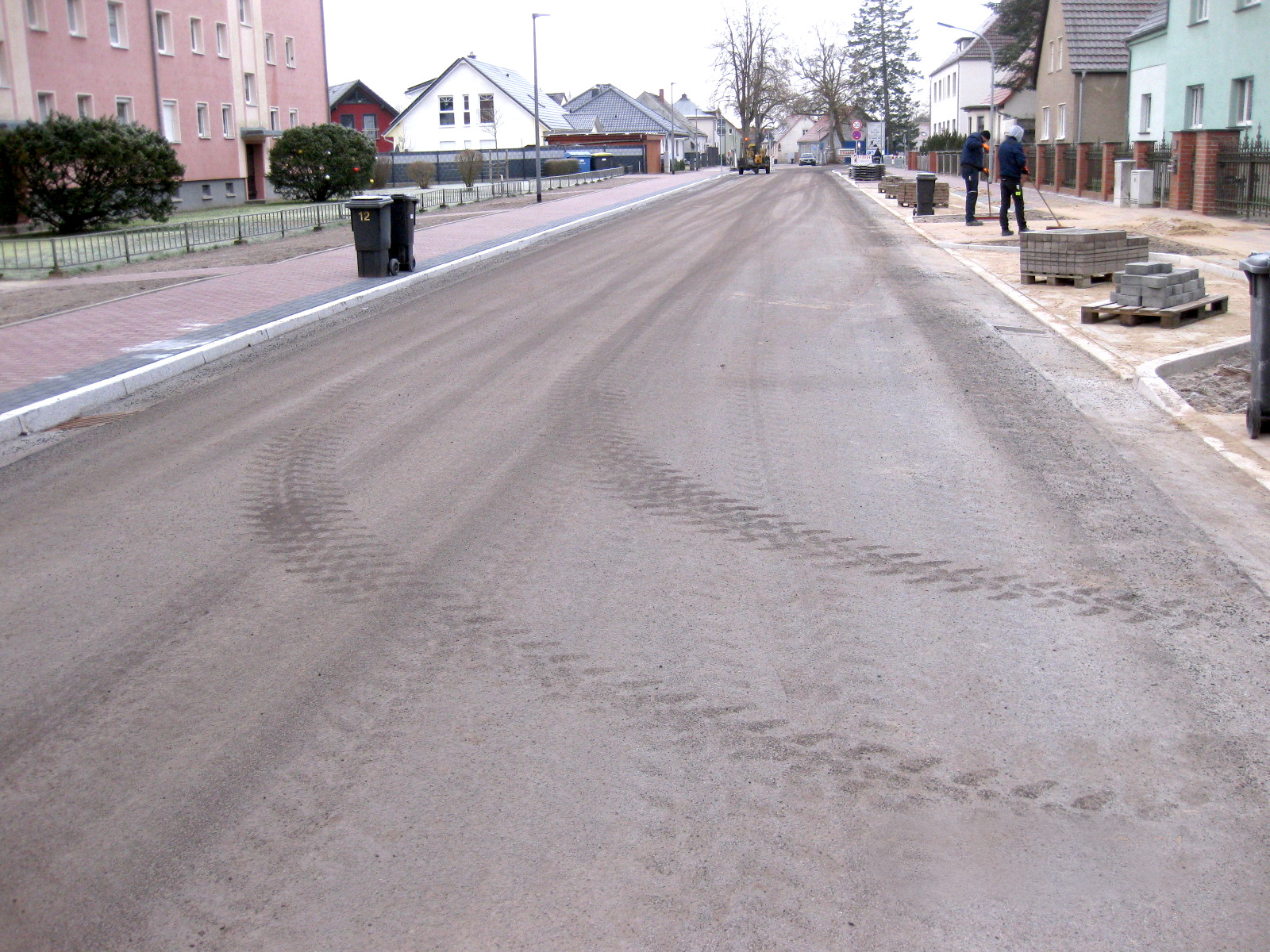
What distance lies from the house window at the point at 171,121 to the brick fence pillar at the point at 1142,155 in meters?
30.0

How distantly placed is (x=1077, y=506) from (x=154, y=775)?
4572 millimetres

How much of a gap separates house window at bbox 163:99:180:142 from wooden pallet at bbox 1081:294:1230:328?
3622 cm

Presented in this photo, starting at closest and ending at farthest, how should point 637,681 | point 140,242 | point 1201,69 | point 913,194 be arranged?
point 637,681, point 140,242, point 1201,69, point 913,194

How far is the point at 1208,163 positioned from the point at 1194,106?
7.89 meters

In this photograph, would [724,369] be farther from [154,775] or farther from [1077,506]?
[154,775]

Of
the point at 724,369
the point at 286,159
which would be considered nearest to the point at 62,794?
the point at 724,369

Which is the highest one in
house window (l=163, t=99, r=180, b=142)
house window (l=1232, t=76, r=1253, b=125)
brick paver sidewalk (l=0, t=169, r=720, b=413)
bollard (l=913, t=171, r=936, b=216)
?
house window (l=163, t=99, r=180, b=142)

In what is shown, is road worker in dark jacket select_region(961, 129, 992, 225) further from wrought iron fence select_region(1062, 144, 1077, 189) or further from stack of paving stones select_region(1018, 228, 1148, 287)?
wrought iron fence select_region(1062, 144, 1077, 189)

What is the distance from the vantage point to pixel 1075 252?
14586mm

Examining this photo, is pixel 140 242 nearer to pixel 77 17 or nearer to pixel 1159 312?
pixel 77 17

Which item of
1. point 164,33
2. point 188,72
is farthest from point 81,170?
point 188,72

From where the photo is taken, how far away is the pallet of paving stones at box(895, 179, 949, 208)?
3169 cm

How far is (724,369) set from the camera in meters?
9.88

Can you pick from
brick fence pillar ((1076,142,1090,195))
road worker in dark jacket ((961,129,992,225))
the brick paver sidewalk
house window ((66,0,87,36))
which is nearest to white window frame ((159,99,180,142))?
house window ((66,0,87,36))
